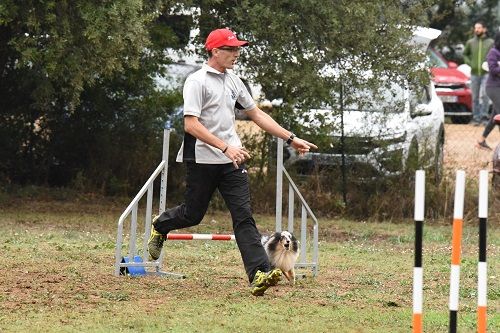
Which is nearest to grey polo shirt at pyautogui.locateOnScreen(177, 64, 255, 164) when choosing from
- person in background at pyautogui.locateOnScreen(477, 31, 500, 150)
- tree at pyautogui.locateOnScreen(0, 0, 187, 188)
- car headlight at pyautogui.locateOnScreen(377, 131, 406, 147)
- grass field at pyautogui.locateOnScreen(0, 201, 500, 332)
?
grass field at pyautogui.locateOnScreen(0, 201, 500, 332)

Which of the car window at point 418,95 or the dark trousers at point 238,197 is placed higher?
the car window at point 418,95

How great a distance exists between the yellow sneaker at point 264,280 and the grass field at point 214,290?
0.10 metres

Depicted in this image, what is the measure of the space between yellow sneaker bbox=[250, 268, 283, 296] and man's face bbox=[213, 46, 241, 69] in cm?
158

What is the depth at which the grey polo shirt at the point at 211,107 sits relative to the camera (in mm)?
9492

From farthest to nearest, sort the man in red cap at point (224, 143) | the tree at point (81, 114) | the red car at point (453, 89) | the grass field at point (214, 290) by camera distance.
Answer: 1. the red car at point (453, 89)
2. the tree at point (81, 114)
3. the man in red cap at point (224, 143)
4. the grass field at point (214, 290)

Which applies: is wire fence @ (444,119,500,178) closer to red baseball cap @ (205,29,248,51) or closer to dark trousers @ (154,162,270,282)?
dark trousers @ (154,162,270,282)

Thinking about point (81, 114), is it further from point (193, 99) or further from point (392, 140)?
point (193, 99)

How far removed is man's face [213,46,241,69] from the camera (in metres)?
9.50

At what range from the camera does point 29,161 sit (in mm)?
18703

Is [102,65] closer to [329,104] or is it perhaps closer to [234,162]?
[329,104]

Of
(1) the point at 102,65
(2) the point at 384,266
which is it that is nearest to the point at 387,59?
(1) the point at 102,65

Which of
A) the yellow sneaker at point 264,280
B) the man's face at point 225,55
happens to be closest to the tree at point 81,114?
the man's face at point 225,55

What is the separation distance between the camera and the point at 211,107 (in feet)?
31.4

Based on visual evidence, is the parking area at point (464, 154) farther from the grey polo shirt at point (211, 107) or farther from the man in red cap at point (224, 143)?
the grey polo shirt at point (211, 107)
